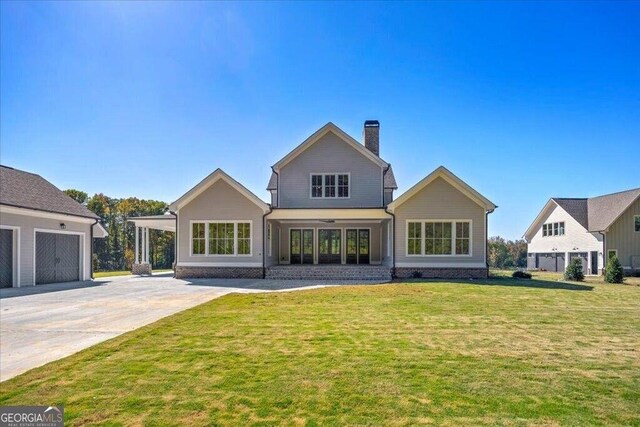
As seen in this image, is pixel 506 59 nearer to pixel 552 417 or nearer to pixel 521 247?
Result: pixel 552 417

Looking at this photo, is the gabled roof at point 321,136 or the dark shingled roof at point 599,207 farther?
the dark shingled roof at point 599,207

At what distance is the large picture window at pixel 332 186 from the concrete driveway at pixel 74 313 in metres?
6.64

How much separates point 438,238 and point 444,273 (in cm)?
171

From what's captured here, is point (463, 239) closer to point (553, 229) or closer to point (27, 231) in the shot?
point (553, 229)

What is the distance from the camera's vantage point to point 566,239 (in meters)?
30.9

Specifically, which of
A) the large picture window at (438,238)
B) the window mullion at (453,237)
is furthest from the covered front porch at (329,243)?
the window mullion at (453,237)

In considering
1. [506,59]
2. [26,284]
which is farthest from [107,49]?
[506,59]

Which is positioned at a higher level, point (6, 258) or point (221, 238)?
point (221, 238)

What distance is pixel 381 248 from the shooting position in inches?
876

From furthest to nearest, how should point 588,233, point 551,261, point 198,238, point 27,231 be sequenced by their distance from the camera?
point 551,261 → point 588,233 → point 198,238 → point 27,231

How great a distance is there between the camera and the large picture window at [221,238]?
1941 centimetres

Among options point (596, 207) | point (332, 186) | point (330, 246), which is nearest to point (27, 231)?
point (332, 186)

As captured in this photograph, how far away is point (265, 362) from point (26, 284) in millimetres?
15978

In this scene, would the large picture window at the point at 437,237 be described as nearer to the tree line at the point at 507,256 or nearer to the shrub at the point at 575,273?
the shrub at the point at 575,273
